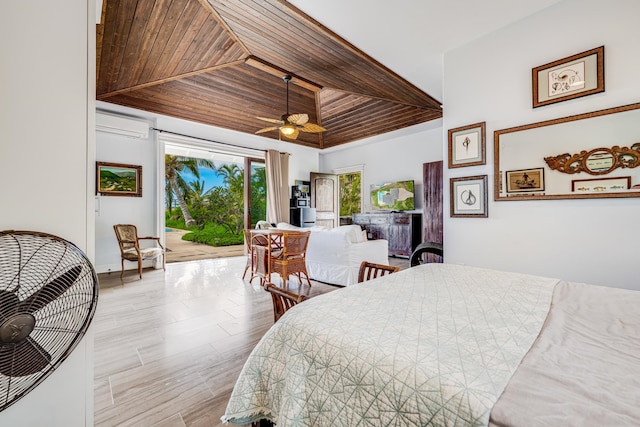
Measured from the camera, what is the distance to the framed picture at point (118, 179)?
14.8ft

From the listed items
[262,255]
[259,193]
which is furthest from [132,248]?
[259,193]

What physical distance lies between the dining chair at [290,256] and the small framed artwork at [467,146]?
2.02 m

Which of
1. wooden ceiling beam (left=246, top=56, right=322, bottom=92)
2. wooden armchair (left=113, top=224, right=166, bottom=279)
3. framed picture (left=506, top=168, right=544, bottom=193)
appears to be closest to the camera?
framed picture (left=506, top=168, right=544, bottom=193)

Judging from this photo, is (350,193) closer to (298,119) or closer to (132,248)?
(298,119)

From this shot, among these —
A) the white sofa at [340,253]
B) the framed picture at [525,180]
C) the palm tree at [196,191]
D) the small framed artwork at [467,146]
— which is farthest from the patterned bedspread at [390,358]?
the palm tree at [196,191]

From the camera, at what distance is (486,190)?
2.44 meters

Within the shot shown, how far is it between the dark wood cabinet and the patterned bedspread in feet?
14.8

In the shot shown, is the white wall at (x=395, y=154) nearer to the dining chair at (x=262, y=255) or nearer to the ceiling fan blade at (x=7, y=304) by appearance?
the dining chair at (x=262, y=255)

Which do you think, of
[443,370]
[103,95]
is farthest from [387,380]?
[103,95]

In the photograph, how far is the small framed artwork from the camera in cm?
245

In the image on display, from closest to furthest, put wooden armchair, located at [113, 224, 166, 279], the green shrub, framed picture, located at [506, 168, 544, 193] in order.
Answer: framed picture, located at [506, 168, 544, 193], wooden armchair, located at [113, 224, 166, 279], the green shrub

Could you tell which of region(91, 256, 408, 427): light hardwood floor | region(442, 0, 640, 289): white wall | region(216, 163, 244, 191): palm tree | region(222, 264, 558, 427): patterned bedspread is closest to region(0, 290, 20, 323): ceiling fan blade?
region(222, 264, 558, 427): patterned bedspread

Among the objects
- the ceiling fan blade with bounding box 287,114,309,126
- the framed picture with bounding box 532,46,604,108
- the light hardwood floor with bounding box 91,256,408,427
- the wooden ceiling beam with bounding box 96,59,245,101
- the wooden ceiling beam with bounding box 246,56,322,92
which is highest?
the wooden ceiling beam with bounding box 246,56,322,92

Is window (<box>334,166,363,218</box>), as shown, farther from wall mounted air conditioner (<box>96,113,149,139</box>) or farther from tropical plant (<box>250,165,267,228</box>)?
wall mounted air conditioner (<box>96,113,149,139</box>)
